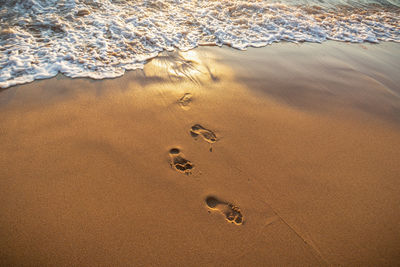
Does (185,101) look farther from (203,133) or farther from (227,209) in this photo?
(227,209)

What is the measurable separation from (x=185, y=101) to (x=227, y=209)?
162 cm

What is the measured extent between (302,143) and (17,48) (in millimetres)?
5033

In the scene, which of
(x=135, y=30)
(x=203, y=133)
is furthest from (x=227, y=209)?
(x=135, y=30)

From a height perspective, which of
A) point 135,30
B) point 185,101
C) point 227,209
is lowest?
point 227,209

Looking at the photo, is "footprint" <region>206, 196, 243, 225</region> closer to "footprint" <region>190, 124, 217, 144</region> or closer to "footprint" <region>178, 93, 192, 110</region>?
"footprint" <region>190, 124, 217, 144</region>

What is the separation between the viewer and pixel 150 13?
5.01 meters

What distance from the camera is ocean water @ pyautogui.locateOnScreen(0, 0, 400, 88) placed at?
10.8 feet

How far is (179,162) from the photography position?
2104mm

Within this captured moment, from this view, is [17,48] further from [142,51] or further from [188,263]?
[188,263]

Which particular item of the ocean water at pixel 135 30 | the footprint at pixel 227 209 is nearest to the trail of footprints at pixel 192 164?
the footprint at pixel 227 209

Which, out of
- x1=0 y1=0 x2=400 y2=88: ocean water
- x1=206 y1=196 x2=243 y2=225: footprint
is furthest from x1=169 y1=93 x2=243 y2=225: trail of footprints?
x1=0 y1=0 x2=400 y2=88: ocean water

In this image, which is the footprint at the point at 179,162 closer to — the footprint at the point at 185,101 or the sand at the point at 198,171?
the sand at the point at 198,171

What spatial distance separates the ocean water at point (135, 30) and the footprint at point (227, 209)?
2.59 metres

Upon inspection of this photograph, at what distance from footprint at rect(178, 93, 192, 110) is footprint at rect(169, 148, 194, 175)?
0.76 m
